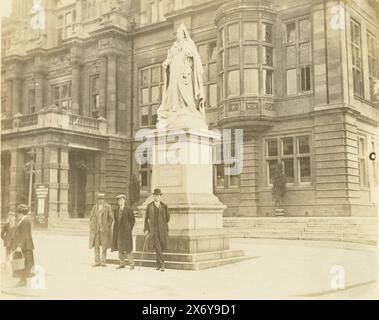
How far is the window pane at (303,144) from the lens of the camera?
22.8m

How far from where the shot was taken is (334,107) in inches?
849

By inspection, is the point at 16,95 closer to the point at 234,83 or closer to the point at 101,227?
the point at 234,83

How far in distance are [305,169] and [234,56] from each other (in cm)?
654

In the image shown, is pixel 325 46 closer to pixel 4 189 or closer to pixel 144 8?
pixel 144 8

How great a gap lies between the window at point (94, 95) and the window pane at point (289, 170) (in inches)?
526

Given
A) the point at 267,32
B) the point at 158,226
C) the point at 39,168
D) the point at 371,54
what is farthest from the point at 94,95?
the point at 158,226

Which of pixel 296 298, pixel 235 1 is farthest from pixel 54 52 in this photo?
pixel 296 298

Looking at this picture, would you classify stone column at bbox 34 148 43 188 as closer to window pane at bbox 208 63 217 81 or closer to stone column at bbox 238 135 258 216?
window pane at bbox 208 63 217 81

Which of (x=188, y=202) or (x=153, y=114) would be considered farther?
(x=153, y=114)

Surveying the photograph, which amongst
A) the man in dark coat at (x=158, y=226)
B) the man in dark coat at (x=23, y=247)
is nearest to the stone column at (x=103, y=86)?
the man in dark coat at (x=158, y=226)

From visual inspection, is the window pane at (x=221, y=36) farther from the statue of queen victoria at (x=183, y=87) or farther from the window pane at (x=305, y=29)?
the statue of queen victoria at (x=183, y=87)

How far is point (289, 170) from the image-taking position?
23312 mm

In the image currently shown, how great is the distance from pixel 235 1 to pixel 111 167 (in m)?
11.8

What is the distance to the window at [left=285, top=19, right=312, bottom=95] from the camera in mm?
23141
